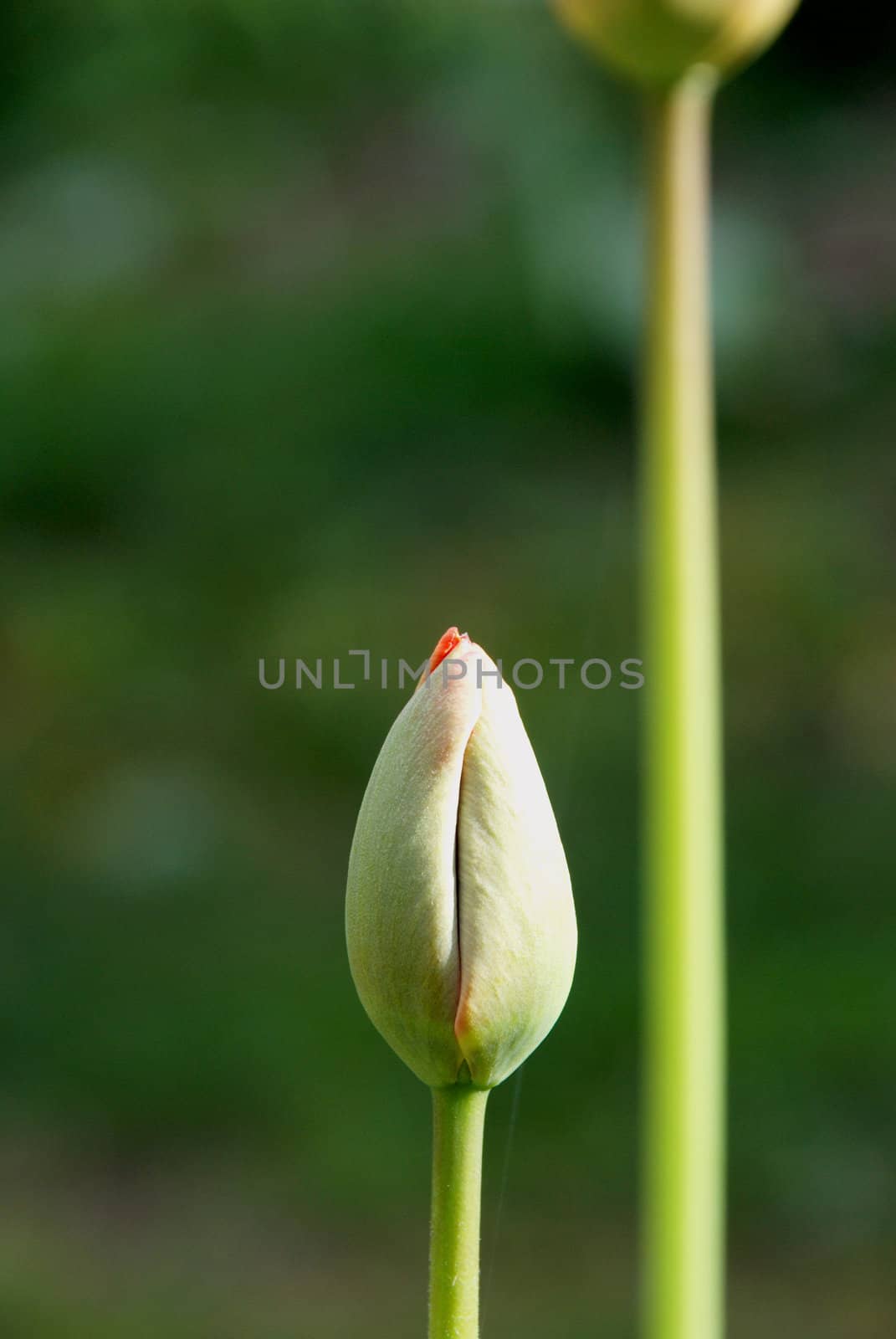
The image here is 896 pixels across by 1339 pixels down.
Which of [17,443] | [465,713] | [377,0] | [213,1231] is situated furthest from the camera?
[17,443]

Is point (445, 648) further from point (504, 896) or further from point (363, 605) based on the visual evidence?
point (363, 605)

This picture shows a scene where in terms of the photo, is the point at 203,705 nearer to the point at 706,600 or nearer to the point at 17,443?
the point at 17,443

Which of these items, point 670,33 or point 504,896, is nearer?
point 504,896

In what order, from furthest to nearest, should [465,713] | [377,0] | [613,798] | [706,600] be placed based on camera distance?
[377,0], [613,798], [706,600], [465,713]

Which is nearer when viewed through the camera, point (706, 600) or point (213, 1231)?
point (706, 600)

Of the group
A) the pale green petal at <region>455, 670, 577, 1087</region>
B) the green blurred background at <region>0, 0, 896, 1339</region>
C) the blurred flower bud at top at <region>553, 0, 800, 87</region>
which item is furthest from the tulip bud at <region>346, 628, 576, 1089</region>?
the green blurred background at <region>0, 0, 896, 1339</region>

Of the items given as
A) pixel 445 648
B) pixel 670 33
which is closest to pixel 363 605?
pixel 670 33

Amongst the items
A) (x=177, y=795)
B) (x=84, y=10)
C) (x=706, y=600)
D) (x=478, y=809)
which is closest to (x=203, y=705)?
(x=177, y=795)
